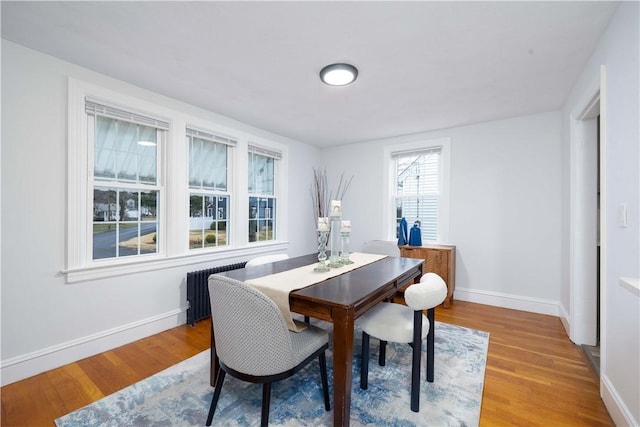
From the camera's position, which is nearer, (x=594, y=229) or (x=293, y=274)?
(x=293, y=274)

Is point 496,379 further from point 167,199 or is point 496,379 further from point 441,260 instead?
point 167,199

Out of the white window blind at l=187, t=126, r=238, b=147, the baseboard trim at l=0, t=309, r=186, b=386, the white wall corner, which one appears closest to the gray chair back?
the baseboard trim at l=0, t=309, r=186, b=386

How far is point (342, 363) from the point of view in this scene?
1426 millimetres

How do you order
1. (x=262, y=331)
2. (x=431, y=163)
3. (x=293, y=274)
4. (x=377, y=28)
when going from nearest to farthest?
1. (x=262, y=331)
2. (x=377, y=28)
3. (x=293, y=274)
4. (x=431, y=163)

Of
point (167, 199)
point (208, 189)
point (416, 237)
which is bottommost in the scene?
point (416, 237)

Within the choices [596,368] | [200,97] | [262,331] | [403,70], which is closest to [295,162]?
[200,97]

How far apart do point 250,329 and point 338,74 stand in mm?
2028

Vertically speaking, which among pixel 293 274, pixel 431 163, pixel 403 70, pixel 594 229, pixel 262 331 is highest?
pixel 403 70

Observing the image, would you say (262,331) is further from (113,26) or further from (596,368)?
(596,368)

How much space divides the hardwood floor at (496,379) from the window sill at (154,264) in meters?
0.67

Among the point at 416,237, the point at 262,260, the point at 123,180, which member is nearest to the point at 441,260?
the point at 416,237

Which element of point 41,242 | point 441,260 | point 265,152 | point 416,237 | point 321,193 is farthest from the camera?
point 321,193

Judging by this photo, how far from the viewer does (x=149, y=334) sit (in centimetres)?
277

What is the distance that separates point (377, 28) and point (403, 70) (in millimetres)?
621
